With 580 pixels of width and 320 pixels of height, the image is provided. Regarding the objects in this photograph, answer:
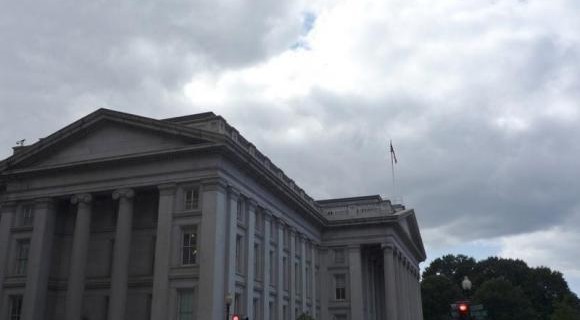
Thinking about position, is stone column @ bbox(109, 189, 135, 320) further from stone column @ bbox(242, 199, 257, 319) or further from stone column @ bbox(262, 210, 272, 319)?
stone column @ bbox(262, 210, 272, 319)

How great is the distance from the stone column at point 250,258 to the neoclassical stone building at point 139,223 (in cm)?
8

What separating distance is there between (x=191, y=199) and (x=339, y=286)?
28.7 metres

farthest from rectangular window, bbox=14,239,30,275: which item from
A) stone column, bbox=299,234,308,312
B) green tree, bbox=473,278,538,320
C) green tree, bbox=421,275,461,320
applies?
green tree, bbox=421,275,461,320

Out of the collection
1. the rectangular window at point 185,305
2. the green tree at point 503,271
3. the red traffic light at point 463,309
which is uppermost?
the green tree at point 503,271

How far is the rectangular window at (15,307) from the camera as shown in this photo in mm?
41219

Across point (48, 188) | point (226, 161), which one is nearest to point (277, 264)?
point (226, 161)

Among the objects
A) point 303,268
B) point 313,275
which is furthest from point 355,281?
point 303,268

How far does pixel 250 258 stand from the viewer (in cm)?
4247

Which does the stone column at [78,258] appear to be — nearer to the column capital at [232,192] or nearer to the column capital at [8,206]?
the column capital at [8,206]

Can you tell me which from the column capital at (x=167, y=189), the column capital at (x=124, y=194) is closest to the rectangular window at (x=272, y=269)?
the column capital at (x=167, y=189)

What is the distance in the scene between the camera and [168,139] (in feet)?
132

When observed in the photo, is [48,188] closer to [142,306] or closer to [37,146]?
[37,146]

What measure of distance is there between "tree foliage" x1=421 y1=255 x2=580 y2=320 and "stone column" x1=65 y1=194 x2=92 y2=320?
84732 mm

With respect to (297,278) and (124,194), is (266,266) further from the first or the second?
(124,194)
